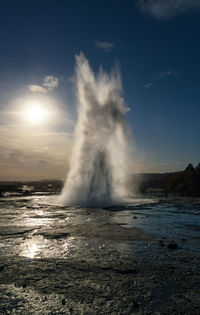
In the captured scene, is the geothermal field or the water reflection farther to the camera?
the water reflection

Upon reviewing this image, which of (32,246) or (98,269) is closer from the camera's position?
(98,269)

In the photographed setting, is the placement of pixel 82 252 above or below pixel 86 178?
below

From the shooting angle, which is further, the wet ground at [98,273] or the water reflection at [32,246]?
the water reflection at [32,246]

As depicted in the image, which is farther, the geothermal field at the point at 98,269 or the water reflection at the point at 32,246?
the water reflection at the point at 32,246

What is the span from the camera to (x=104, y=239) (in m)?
9.80

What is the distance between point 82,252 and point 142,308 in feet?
12.6

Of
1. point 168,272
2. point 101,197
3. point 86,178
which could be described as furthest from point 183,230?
point 86,178

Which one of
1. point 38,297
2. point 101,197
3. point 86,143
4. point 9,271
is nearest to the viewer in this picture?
point 38,297

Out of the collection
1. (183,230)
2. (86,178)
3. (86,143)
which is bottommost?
(183,230)

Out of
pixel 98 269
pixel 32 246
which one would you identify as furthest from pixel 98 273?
pixel 32 246

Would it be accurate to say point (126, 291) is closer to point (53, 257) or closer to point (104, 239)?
point (53, 257)

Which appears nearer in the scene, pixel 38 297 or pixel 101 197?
pixel 38 297

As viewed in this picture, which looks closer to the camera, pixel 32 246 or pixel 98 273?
pixel 98 273

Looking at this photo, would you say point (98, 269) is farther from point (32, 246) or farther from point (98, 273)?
point (32, 246)
